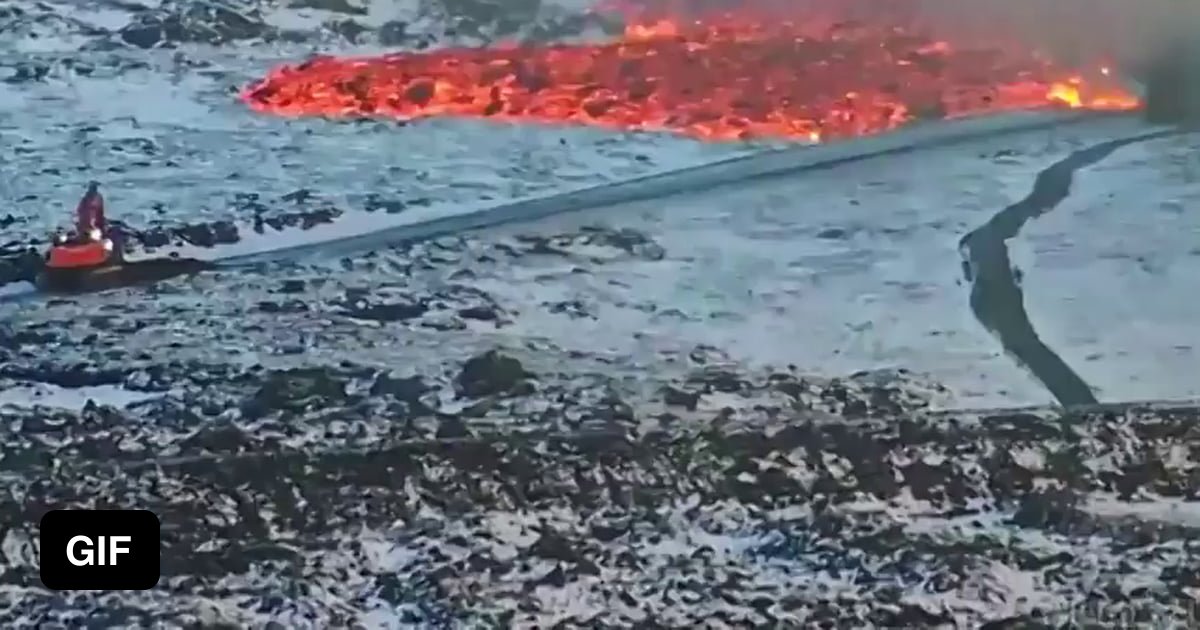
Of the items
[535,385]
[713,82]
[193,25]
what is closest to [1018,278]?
[713,82]

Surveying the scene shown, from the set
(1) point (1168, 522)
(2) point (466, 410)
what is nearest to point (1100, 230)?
(1) point (1168, 522)

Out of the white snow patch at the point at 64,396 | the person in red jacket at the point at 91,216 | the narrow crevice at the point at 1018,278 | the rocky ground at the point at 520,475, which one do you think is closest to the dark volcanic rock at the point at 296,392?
the rocky ground at the point at 520,475

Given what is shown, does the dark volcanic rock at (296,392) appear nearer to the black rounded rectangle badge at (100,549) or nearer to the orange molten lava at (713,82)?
the black rounded rectangle badge at (100,549)

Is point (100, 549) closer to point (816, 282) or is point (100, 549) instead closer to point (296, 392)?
point (296, 392)

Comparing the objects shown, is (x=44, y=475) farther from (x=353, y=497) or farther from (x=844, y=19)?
(x=844, y=19)

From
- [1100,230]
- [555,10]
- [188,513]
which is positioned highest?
[555,10]

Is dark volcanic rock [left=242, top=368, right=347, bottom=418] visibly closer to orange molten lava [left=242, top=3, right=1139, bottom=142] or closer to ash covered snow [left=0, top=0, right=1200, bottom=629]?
ash covered snow [left=0, top=0, right=1200, bottom=629]
